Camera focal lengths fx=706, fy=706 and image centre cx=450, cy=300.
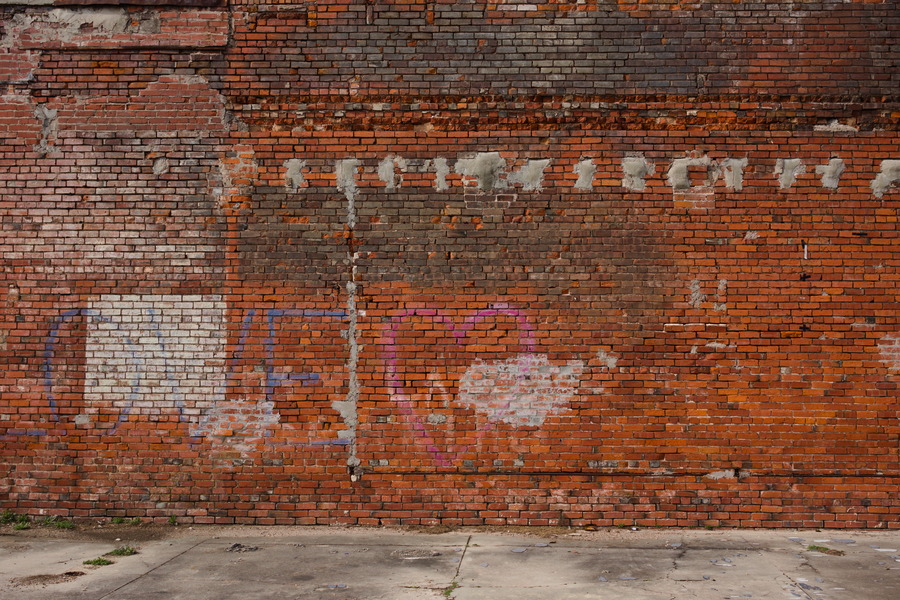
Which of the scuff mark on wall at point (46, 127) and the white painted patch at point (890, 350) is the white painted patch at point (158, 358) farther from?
the white painted patch at point (890, 350)

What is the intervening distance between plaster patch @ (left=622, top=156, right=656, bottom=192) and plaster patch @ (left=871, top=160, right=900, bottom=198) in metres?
1.97

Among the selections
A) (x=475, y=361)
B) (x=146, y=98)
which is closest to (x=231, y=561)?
(x=475, y=361)

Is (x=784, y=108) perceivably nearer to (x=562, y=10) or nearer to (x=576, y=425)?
(x=562, y=10)

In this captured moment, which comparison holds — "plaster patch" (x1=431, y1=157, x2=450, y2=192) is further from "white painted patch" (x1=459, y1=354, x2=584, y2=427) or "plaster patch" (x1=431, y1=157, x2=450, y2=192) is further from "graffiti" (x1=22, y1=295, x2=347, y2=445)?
"white painted patch" (x1=459, y1=354, x2=584, y2=427)

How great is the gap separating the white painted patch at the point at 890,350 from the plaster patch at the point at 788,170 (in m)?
1.60

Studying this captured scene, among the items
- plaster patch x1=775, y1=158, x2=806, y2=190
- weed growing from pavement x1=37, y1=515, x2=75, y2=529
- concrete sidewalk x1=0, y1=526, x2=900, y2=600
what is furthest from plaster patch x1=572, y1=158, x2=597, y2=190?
weed growing from pavement x1=37, y1=515, x2=75, y2=529

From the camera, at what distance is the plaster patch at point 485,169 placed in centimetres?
638

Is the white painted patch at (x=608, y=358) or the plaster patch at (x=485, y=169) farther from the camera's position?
the plaster patch at (x=485, y=169)

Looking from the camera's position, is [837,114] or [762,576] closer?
[762,576]

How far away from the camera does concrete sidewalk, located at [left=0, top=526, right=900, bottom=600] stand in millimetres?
4688

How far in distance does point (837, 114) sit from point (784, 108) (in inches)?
18.9

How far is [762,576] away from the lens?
496 centimetres

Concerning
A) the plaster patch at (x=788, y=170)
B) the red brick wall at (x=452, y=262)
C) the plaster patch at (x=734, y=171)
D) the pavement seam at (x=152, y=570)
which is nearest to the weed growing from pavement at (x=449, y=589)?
the red brick wall at (x=452, y=262)

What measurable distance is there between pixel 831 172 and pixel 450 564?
473cm
